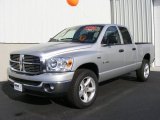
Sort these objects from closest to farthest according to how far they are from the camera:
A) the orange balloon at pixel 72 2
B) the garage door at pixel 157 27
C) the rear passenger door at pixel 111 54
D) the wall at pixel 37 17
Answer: the rear passenger door at pixel 111 54 → the wall at pixel 37 17 → the orange balloon at pixel 72 2 → the garage door at pixel 157 27

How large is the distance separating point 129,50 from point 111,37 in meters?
0.90

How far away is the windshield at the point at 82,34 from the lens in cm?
597

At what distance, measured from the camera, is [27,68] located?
16.7 feet

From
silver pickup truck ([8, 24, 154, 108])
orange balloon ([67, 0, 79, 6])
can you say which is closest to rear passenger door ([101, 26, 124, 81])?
silver pickup truck ([8, 24, 154, 108])

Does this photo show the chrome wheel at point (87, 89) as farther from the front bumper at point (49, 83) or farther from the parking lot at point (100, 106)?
the front bumper at point (49, 83)

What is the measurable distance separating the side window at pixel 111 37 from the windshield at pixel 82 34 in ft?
0.71

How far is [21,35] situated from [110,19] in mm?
4601

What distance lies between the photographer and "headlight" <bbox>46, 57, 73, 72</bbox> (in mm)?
4816

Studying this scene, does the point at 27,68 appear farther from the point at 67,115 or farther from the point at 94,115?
the point at 94,115

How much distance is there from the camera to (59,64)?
483 centimetres

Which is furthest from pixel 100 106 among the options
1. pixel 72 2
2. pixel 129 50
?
pixel 72 2

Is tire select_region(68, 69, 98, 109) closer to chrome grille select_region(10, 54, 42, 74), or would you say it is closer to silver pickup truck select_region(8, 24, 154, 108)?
silver pickup truck select_region(8, 24, 154, 108)

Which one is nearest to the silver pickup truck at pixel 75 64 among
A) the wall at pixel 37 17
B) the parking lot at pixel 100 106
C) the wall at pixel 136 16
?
the parking lot at pixel 100 106

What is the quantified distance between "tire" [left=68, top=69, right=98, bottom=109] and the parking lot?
16 centimetres
